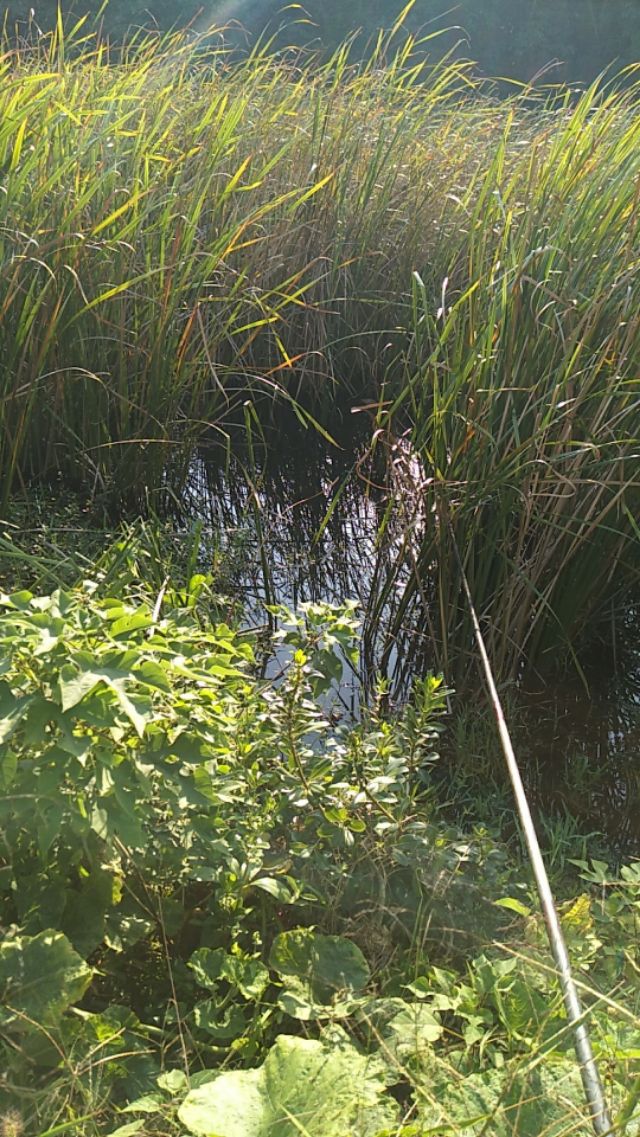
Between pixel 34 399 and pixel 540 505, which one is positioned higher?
pixel 34 399

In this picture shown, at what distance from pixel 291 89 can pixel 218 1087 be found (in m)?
4.31

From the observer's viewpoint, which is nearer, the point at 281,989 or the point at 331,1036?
the point at 331,1036

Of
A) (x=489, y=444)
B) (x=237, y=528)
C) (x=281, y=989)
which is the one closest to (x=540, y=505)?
(x=489, y=444)

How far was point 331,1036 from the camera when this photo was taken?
969 millimetres

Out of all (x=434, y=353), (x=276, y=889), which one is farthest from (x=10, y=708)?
(x=434, y=353)

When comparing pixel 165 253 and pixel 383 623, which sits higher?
pixel 165 253

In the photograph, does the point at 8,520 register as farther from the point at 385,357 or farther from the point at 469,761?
the point at 385,357

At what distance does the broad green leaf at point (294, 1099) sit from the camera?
826mm

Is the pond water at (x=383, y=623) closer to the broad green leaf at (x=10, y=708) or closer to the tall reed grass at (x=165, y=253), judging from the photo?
the tall reed grass at (x=165, y=253)

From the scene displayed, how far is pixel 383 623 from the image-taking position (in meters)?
2.11

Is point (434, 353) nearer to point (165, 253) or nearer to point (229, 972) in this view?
point (165, 253)

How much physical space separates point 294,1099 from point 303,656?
551 mm

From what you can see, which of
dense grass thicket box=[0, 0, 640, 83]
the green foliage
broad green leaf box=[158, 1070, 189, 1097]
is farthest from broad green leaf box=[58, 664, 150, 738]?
dense grass thicket box=[0, 0, 640, 83]

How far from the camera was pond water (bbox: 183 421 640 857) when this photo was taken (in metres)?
1.77
